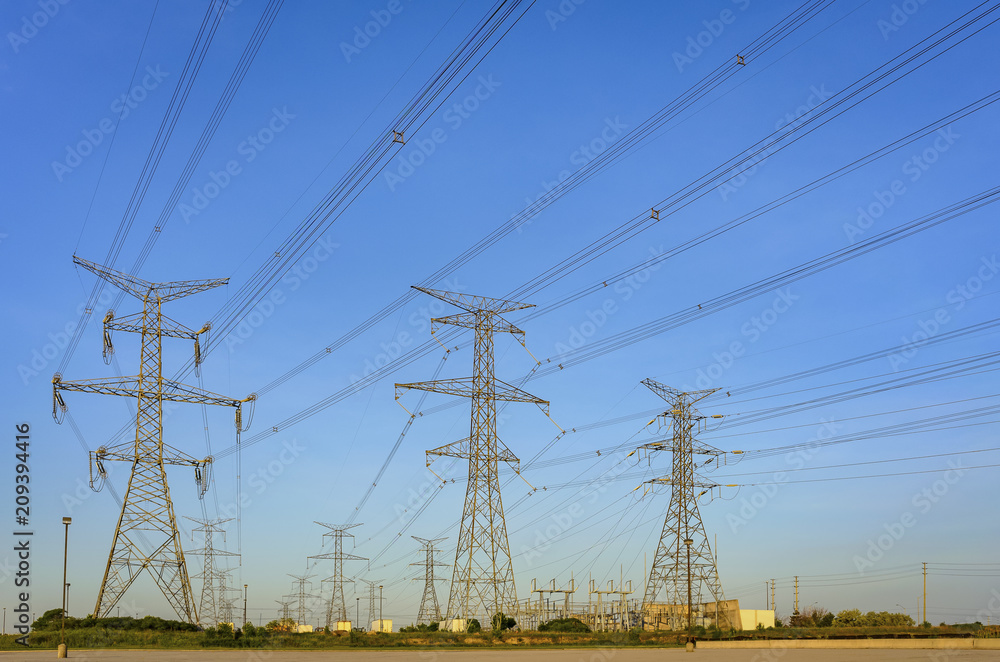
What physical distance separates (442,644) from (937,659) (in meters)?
30.4

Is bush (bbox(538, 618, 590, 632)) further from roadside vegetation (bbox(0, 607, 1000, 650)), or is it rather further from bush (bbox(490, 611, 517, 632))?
bush (bbox(490, 611, 517, 632))

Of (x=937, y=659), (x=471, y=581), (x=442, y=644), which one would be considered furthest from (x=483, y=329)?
(x=937, y=659)

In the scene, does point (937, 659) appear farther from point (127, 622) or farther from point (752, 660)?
point (127, 622)

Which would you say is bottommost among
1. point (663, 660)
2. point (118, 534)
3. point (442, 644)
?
point (442, 644)

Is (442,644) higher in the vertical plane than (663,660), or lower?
lower

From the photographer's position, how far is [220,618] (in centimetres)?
11088

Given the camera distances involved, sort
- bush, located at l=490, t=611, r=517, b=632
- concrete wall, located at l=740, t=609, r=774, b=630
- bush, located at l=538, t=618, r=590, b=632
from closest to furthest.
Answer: bush, located at l=490, t=611, r=517, b=632, bush, located at l=538, t=618, r=590, b=632, concrete wall, located at l=740, t=609, r=774, b=630

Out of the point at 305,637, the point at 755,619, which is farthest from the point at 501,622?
the point at 755,619

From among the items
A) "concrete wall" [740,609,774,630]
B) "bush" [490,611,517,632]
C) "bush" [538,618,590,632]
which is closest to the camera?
"bush" [490,611,517,632]

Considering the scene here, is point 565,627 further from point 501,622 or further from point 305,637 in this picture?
point 305,637

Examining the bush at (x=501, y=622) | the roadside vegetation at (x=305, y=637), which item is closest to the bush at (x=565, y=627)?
the roadside vegetation at (x=305, y=637)

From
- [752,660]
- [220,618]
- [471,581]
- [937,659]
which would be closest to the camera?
[937,659]

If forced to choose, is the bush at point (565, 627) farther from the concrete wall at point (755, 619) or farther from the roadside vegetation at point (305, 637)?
the concrete wall at point (755, 619)

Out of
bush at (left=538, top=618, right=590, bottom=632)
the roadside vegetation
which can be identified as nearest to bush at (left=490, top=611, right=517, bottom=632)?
the roadside vegetation
